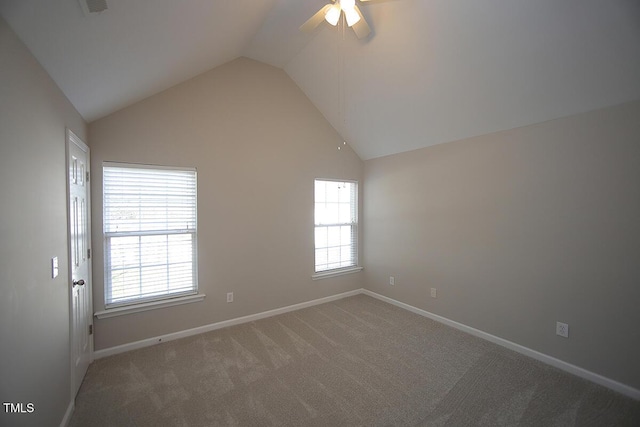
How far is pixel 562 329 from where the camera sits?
2357 mm

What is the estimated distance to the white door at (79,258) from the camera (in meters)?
1.95

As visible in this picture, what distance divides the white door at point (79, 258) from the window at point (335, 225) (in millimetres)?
2645

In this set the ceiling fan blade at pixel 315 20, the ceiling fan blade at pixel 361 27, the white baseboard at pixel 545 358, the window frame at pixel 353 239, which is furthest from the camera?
the window frame at pixel 353 239

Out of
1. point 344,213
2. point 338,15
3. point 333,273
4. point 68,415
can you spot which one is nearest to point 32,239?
point 68,415

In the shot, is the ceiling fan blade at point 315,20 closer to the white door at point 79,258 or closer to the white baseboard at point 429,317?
the white door at point 79,258

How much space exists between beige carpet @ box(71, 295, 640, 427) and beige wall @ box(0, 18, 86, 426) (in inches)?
22.3

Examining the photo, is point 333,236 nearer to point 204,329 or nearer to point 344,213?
point 344,213

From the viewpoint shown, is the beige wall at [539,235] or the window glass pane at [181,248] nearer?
the beige wall at [539,235]

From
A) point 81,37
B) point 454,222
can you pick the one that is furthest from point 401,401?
point 81,37

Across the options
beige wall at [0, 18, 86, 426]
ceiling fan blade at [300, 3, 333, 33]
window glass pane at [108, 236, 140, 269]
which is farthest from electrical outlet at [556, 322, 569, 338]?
window glass pane at [108, 236, 140, 269]

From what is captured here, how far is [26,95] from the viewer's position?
1.32 metres

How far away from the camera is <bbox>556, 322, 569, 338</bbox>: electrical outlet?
7.66 ft

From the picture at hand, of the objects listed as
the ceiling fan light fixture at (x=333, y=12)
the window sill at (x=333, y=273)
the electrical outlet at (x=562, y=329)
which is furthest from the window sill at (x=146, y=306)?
the electrical outlet at (x=562, y=329)

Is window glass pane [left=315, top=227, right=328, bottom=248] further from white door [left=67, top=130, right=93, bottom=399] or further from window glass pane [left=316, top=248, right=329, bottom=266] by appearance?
white door [left=67, top=130, right=93, bottom=399]
